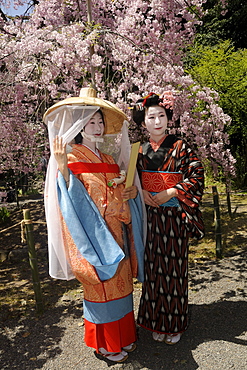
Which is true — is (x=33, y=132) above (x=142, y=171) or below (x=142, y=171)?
above

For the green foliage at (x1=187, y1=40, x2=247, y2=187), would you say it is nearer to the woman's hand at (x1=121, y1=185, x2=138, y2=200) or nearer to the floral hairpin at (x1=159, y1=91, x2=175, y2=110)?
the floral hairpin at (x1=159, y1=91, x2=175, y2=110)

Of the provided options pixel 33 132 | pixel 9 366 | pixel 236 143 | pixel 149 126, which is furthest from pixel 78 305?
pixel 236 143

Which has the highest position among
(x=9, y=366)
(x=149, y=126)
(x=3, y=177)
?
(x=149, y=126)

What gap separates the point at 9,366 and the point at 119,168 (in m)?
2.03

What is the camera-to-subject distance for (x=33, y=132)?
568 cm

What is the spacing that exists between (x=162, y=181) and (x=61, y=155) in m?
0.91

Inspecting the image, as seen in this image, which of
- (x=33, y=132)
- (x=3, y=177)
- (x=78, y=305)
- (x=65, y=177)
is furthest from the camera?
(x=3, y=177)

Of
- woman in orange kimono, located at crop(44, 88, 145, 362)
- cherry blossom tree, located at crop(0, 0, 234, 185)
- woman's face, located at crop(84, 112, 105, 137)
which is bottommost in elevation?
woman in orange kimono, located at crop(44, 88, 145, 362)

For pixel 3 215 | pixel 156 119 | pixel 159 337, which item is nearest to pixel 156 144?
pixel 156 119

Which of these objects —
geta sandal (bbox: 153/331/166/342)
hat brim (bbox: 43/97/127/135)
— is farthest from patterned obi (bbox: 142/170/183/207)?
geta sandal (bbox: 153/331/166/342)

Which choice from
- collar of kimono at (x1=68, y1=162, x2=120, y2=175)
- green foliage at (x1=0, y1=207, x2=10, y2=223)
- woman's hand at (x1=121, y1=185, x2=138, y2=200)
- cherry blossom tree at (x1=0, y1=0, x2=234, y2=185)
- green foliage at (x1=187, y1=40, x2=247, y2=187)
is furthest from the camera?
green foliage at (x1=187, y1=40, x2=247, y2=187)

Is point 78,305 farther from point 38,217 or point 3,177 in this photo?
point 3,177

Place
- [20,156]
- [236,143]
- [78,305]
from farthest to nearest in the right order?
[236,143] → [20,156] → [78,305]

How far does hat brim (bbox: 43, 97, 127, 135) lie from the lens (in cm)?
264
